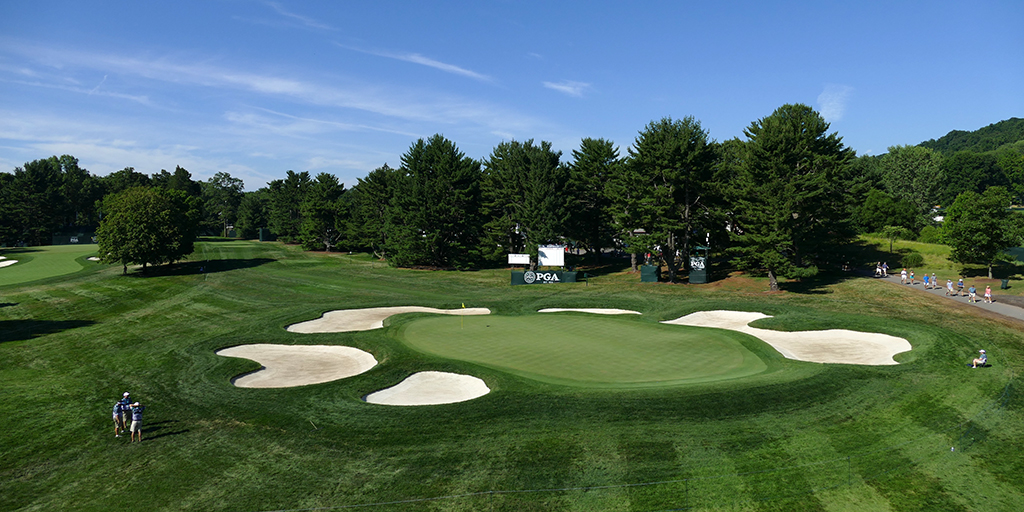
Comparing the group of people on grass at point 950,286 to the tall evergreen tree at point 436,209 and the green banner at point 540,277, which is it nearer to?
the green banner at point 540,277

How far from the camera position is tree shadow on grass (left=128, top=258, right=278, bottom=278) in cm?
6384

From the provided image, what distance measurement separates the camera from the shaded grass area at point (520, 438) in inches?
496

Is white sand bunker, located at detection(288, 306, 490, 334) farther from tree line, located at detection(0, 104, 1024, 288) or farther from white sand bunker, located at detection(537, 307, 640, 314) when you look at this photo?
tree line, located at detection(0, 104, 1024, 288)

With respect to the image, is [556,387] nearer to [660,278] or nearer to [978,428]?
[978,428]

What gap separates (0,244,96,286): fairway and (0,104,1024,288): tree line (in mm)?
10251

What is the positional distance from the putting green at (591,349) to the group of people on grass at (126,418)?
42.6 ft

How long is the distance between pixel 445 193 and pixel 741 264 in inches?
1622

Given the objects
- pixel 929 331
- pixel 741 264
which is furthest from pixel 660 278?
pixel 929 331

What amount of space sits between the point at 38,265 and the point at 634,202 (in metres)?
81.3

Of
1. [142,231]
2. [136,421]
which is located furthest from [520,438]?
[142,231]

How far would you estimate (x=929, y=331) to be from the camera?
29781 mm

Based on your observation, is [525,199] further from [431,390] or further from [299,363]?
[431,390]

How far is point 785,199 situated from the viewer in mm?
47281

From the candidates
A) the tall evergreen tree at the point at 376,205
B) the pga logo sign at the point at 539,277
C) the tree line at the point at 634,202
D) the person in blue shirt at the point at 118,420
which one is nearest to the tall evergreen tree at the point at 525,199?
the tree line at the point at 634,202
